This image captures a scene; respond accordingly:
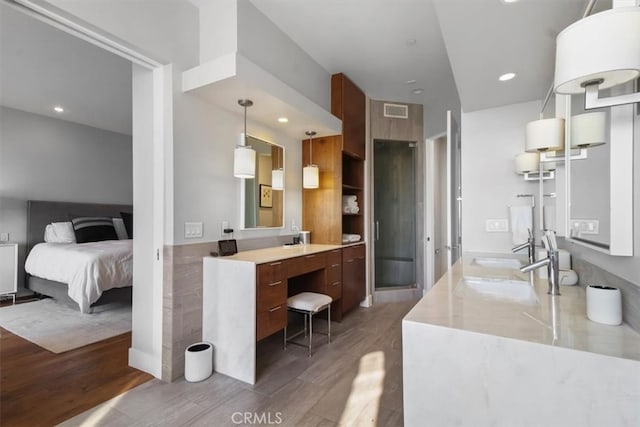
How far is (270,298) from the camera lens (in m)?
2.27

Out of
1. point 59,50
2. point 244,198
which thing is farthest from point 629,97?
point 59,50

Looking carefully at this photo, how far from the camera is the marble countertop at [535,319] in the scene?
83cm

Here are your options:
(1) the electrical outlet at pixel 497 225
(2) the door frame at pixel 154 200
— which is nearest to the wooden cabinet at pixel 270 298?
(2) the door frame at pixel 154 200

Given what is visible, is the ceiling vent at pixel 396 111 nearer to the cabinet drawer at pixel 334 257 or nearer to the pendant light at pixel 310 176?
the pendant light at pixel 310 176

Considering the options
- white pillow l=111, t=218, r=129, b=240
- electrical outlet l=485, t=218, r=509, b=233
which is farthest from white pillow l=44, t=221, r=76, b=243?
electrical outlet l=485, t=218, r=509, b=233

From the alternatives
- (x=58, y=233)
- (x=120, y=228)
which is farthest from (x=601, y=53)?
(x=120, y=228)

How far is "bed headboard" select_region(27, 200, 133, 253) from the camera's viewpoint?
445cm

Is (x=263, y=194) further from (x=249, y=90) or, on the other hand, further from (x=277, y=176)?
(x=249, y=90)

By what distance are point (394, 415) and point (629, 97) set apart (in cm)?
183

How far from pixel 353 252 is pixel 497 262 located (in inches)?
66.0

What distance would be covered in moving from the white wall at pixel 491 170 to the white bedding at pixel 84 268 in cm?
400

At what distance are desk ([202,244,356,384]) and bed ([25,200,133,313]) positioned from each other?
2081mm

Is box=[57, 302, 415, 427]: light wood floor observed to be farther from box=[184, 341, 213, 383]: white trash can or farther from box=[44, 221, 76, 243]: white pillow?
box=[44, 221, 76, 243]: white pillow

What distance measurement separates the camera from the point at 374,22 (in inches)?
104
